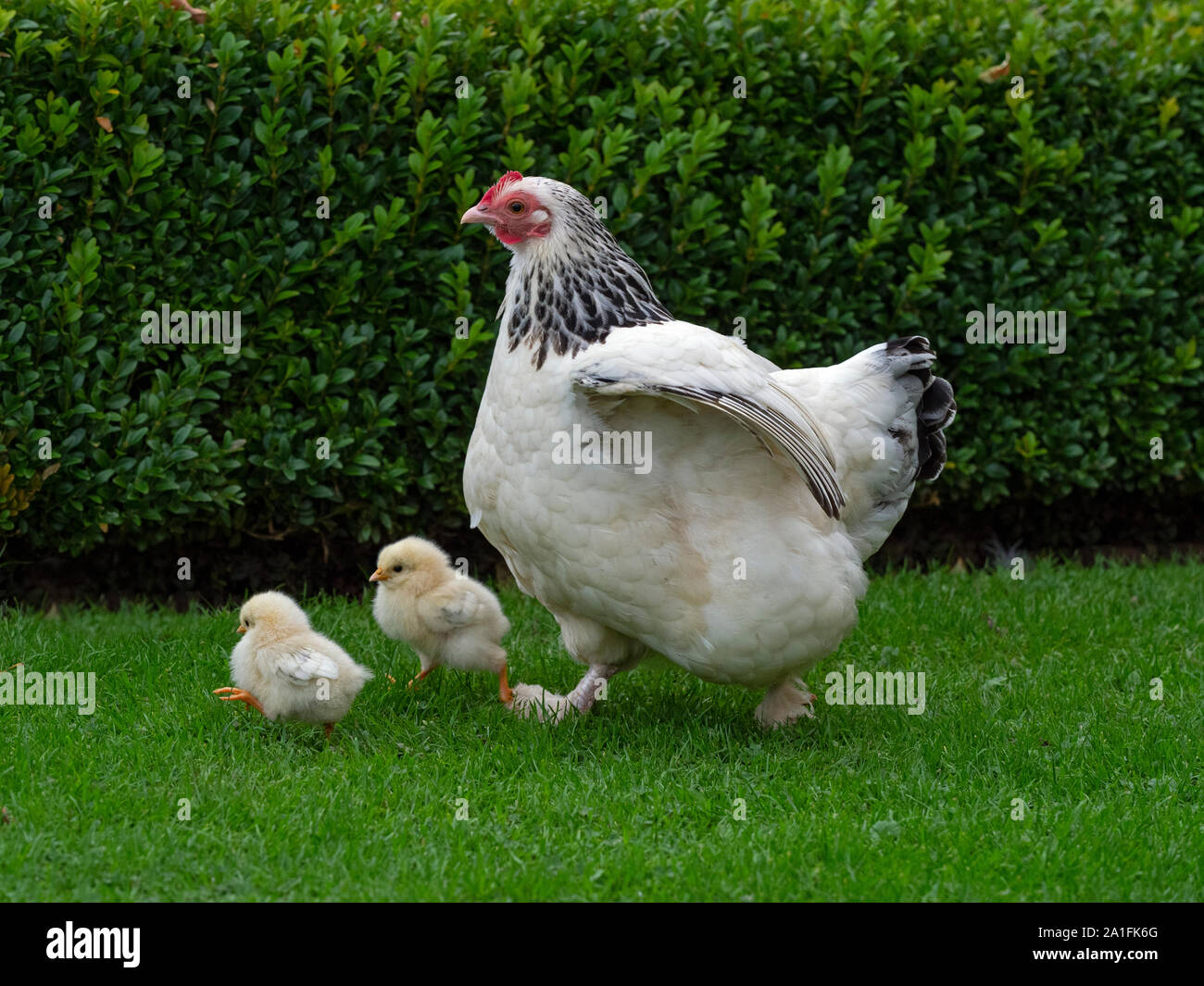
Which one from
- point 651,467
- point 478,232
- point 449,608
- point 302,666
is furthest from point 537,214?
point 478,232

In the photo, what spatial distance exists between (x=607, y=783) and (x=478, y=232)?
3.07 metres

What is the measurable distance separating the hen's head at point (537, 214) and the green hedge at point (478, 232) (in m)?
1.54

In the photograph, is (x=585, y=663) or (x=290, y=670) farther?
(x=585, y=663)

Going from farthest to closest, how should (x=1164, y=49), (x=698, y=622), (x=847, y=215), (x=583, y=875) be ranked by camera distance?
(x=1164, y=49)
(x=847, y=215)
(x=698, y=622)
(x=583, y=875)

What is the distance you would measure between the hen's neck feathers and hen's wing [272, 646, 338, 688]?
117 centimetres

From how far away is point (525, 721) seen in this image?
4.92 meters

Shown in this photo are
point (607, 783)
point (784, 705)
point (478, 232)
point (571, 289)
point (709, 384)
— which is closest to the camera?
point (709, 384)

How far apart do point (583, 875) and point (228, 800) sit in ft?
3.63

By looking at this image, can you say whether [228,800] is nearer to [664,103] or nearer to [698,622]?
[698,622]

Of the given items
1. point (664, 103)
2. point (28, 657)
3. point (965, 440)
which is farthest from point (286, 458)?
point (965, 440)

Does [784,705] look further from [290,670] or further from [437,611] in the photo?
[290,670]

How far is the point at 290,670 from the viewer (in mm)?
4426

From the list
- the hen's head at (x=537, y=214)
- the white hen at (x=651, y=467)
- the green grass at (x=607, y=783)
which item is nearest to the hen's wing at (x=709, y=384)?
the white hen at (x=651, y=467)

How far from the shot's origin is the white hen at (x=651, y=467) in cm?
433
